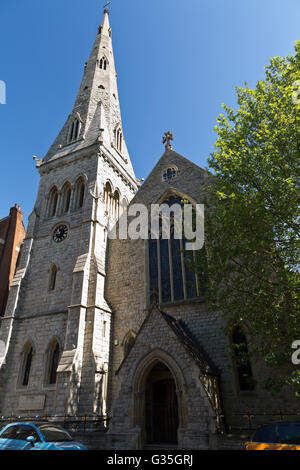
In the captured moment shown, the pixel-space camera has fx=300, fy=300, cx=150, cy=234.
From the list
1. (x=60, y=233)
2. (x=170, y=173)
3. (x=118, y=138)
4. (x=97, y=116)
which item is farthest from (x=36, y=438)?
(x=118, y=138)

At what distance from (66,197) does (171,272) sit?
11089 mm

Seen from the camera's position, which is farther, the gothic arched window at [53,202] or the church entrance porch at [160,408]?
the gothic arched window at [53,202]

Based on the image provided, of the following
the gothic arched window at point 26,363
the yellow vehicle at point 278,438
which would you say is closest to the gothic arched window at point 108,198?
the gothic arched window at point 26,363

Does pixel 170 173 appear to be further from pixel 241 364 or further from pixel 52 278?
pixel 241 364

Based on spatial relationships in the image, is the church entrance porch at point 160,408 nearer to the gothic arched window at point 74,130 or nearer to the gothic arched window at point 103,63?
the gothic arched window at point 74,130

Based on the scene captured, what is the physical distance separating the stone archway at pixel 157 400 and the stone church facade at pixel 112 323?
0.15 feet

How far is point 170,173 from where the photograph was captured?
19938 mm

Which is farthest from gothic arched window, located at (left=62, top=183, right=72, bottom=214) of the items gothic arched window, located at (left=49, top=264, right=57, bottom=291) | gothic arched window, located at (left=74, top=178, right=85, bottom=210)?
gothic arched window, located at (left=49, top=264, right=57, bottom=291)

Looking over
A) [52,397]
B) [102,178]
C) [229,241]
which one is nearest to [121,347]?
[52,397]

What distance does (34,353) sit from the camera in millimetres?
16719

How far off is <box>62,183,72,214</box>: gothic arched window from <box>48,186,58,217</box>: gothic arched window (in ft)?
2.84

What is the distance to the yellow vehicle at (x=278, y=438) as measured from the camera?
646 cm

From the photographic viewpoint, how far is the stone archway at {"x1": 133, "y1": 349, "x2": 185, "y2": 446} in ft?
36.2

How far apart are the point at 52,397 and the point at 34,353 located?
2.79m
